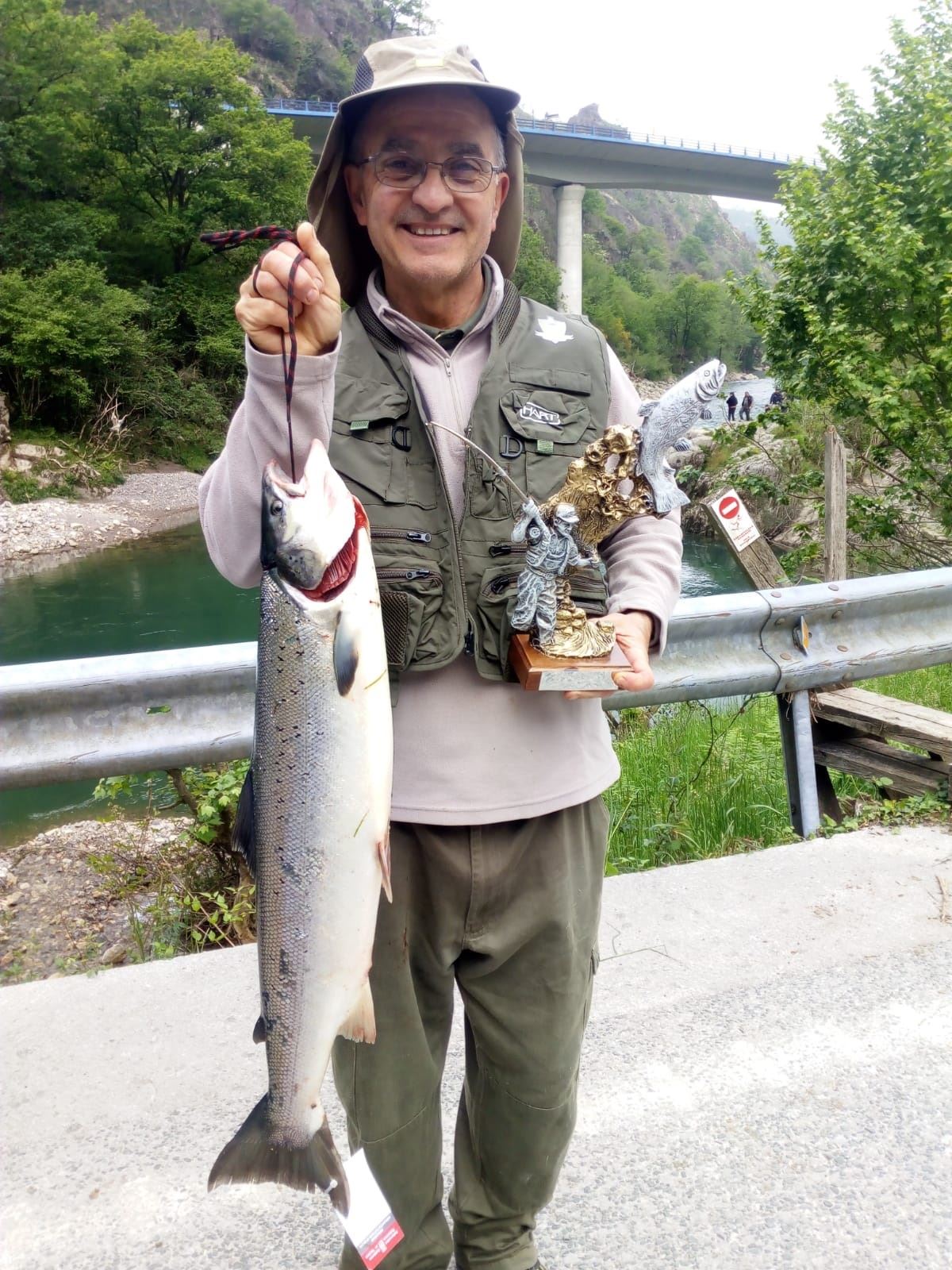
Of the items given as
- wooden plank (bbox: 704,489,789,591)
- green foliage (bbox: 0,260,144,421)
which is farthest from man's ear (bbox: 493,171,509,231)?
green foliage (bbox: 0,260,144,421)

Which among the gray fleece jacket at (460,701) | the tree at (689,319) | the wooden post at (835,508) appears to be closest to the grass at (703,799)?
the wooden post at (835,508)

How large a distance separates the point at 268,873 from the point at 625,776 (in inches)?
119

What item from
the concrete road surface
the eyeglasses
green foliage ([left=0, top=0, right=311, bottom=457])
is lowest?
the concrete road surface

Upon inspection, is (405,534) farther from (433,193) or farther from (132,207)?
(132,207)

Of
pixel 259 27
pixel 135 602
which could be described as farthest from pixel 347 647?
pixel 259 27

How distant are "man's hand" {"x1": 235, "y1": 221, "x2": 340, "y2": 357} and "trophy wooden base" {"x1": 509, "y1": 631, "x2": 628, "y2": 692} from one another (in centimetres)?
64

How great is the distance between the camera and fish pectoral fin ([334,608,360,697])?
1.41 m

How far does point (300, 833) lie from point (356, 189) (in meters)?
1.24

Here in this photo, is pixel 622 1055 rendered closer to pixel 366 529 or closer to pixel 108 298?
pixel 366 529

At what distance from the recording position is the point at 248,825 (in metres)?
1.56

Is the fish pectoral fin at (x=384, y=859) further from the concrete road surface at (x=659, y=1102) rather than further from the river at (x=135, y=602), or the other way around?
the river at (x=135, y=602)

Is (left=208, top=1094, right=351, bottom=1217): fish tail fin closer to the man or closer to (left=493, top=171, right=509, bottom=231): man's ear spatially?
the man

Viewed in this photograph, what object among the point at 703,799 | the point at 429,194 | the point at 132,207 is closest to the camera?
the point at 429,194

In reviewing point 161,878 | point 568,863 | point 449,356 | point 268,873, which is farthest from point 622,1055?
point 161,878
